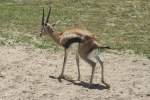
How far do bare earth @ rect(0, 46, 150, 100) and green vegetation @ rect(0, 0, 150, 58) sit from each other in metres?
1.01

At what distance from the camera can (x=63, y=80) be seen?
1195 centimetres

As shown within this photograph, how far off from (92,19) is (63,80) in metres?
7.97

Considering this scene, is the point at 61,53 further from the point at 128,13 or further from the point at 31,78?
the point at 128,13

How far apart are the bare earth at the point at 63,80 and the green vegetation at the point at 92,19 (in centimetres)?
101

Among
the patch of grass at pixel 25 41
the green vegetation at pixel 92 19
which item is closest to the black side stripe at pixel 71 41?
the patch of grass at pixel 25 41

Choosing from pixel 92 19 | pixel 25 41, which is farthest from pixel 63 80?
pixel 92 19

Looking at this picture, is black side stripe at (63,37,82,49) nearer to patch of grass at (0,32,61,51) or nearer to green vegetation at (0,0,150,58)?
patch of grass at (0,32,61,51)

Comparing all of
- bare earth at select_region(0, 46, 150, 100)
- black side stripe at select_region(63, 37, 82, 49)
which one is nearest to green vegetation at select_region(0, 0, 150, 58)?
bare earth at select_region(0, 46, 150, 100)

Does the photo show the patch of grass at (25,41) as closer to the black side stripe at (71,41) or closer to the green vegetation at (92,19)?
the green vegetation at (92,19)

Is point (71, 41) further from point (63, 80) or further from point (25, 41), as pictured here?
point (25, 41)

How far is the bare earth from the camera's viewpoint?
10750 mm

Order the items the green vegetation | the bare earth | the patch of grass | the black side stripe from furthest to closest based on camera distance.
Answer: the green vegetation < the patch of grass < the black side stripe < the bare earth

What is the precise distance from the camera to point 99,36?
54.4ft

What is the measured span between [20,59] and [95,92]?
3280 millimetres
